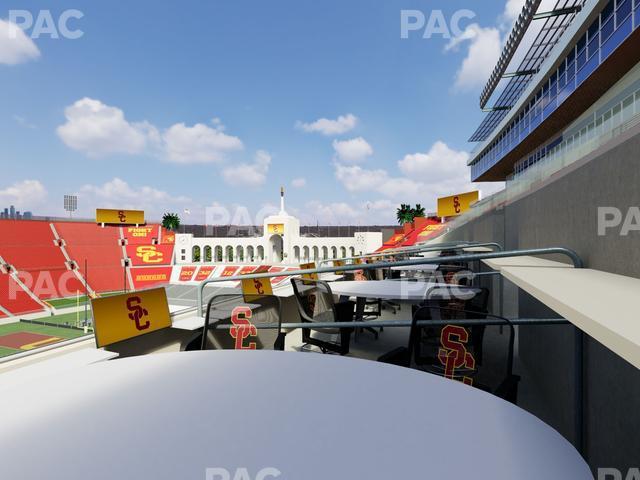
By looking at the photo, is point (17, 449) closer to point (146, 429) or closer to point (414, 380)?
point (146, 429)

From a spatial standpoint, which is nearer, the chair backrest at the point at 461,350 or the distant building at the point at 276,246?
the chair backrest at the point at 461,350

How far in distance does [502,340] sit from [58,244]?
36.3 meters

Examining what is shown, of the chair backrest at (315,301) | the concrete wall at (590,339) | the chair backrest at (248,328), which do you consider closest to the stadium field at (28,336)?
the chair backrest at (315,301)

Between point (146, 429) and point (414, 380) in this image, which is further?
point (414, 380)

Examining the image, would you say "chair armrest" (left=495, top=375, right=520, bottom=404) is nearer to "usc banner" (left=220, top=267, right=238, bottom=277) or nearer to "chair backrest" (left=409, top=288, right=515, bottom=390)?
"chair backrest" (left=409, top=288, right=515, bottom=390)

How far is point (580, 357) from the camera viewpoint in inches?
73.2

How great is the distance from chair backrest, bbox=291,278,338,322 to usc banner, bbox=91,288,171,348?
1.41 m

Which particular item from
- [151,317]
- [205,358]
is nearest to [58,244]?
[151,317]

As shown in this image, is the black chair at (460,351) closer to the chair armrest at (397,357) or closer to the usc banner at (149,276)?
the chair armrest at (397,357)

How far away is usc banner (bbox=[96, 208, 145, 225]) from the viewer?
3650 cm

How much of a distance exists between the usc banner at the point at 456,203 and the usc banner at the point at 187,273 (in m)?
22.7

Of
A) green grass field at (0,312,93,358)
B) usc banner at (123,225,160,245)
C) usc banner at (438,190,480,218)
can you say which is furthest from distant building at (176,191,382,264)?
green grass field at (0,312,93,358)

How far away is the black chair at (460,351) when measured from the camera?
179 centimetres

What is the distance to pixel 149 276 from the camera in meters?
29.0
